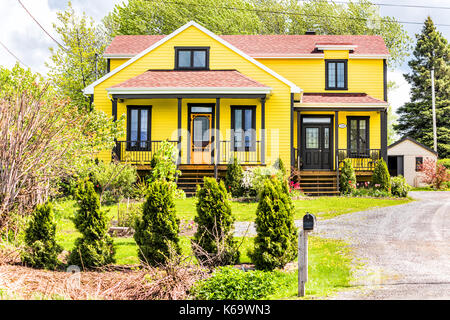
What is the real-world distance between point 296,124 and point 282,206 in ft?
47.3

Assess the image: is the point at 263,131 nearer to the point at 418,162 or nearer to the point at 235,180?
the point at 235,180

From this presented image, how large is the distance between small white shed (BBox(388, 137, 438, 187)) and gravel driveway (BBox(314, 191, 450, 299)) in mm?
15864

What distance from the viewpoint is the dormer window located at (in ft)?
65.9

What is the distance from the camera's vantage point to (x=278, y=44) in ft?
76.7

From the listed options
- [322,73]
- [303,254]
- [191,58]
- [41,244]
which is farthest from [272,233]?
[322,73]

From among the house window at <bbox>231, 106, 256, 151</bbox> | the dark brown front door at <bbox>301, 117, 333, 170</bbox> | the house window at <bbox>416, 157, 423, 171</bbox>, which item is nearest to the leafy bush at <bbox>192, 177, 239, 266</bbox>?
the house window at <bbox>231, 106, 256, 151</bbox>

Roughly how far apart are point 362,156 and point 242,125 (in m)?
6.20

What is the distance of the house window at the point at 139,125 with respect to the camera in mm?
19500

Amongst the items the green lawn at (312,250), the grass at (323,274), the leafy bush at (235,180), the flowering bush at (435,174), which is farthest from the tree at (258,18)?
Result: the grass at (323,274)

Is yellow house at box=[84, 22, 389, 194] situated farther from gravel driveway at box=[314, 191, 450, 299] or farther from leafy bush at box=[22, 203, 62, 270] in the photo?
leafy bush at box=[22, 203, 62, 270]

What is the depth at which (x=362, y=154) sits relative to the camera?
68.9 feet

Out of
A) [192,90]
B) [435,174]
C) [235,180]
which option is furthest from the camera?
[435,174]

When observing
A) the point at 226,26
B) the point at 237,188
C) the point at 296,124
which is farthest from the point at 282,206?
the point at 226,26

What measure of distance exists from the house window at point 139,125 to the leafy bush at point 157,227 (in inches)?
490
